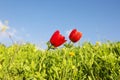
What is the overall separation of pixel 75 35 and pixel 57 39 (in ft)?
1.81

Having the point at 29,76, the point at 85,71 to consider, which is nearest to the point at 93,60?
the point at 85,71

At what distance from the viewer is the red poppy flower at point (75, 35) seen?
394 cm

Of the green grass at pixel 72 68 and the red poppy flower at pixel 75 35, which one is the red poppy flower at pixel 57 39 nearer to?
the red poppy flower at pixel 75 35

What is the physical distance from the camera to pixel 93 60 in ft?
15.9

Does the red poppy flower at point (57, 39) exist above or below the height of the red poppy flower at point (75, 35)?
below

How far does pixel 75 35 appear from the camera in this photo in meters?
4.01

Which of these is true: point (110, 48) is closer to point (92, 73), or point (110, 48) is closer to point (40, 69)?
point (92, 73)

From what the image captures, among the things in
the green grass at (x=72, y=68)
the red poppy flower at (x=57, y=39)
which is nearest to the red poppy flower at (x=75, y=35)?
the red poppy flower at (x=57, y=39)

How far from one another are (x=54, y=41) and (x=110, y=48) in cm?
206

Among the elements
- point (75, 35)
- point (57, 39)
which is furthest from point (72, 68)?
point (57, 39)

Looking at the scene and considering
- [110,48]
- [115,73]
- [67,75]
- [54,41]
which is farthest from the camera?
[110,48]

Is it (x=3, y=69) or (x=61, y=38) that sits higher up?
(x=3, y=69)

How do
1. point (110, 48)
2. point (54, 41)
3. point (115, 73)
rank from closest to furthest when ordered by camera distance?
point (54, 41)
point (115, 73)
point (110, 48)

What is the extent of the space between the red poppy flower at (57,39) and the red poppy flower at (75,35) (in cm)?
33
